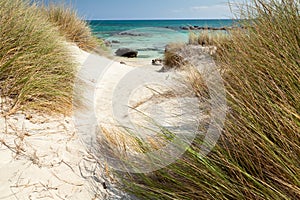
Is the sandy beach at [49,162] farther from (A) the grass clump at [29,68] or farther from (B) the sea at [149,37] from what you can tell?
(B) the sea at [149,37]

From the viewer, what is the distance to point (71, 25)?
19.4ft

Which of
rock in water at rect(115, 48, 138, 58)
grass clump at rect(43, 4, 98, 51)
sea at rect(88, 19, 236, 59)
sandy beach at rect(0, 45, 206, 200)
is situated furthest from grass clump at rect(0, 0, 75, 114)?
rock in water at rect(115, 48, 138, 58)

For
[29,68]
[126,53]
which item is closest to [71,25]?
[29,68]

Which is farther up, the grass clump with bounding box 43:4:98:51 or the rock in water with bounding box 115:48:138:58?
the grass clump with bounding box 43:4:98:51

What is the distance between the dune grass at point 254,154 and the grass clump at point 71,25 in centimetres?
478

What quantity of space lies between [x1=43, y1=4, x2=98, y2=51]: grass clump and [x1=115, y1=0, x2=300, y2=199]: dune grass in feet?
15.7

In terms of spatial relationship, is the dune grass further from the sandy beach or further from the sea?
the sea

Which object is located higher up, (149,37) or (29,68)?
(149,37)

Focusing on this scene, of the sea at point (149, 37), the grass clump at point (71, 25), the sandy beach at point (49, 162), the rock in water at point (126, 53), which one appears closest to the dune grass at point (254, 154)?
the sandy beach at point (49, 162)

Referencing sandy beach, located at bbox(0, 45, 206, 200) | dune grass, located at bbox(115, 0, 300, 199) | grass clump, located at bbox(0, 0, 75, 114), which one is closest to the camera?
dune grass, located at bbox(115, 0, 300, 199)

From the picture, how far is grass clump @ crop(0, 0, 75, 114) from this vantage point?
2270mm

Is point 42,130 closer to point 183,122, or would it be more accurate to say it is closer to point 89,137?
point 89,137

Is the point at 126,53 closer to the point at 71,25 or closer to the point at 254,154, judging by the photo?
the point at 71,25

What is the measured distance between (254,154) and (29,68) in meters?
2.06
